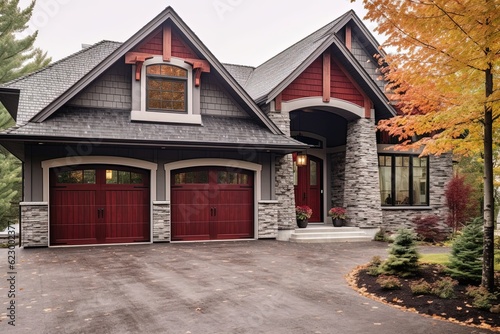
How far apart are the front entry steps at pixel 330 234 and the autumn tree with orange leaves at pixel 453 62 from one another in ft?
24.6

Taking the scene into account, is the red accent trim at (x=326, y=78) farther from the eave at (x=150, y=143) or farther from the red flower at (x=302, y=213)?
the red flower at (x=302, y=213)

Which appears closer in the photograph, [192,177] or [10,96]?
[192,177]

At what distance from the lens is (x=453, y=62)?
7531 mm

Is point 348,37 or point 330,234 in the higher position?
point 348,37

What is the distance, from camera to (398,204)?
18969 millimetres

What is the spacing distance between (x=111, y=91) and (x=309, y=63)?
7105 millimetres

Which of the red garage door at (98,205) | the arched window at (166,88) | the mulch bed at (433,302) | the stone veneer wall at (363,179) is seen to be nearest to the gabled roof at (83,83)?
the arched window at (166,88)

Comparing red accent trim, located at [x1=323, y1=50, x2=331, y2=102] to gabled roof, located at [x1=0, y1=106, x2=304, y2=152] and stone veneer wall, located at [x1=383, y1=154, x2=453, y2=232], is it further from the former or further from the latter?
stone veneer wall, located at [x1=383, y1=154, x2=453, y2=232]

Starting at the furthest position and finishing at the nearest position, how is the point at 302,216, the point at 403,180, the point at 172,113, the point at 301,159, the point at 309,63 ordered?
1. the point at 403,180
2. the point at 301,159
3. the point at 302,216
4. the point at 309,63
5. the point at 172,113

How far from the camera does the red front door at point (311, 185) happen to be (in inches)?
763

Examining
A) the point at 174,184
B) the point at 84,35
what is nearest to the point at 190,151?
the point at 174,184

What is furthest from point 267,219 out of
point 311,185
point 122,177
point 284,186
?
point 122,177

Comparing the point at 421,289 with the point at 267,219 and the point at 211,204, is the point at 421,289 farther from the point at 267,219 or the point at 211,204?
the point at 211,204

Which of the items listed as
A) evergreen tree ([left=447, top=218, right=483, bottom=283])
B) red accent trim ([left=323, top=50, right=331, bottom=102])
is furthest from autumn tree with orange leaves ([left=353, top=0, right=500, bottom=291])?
red accent trim ([left=323, top=50, right=331, bottom=102])
